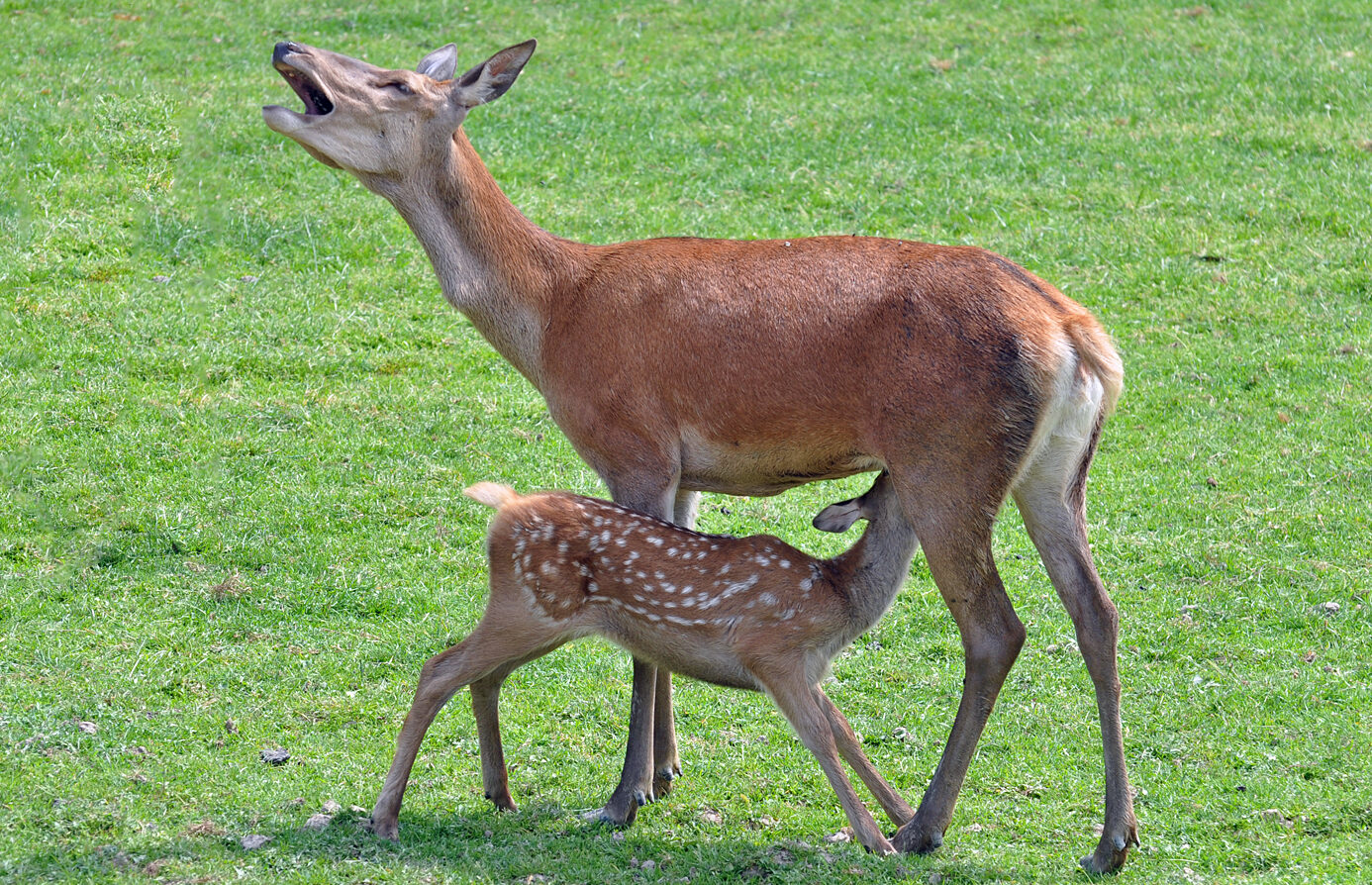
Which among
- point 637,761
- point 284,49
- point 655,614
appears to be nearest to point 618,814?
point 637,761

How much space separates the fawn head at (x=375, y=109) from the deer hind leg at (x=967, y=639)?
254 cm

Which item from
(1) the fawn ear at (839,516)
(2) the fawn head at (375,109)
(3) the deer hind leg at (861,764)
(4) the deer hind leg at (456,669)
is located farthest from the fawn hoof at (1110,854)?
(2) the fawn head at (375,109)

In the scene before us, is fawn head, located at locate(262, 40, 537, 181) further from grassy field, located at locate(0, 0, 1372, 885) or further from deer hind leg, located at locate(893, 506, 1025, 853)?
deer hind leg, located at locate(893, 506, 1025, 853)

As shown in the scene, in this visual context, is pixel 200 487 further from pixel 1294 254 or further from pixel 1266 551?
pixel 1294 254

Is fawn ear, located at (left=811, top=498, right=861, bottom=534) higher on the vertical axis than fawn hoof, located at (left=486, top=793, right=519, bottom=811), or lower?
higher

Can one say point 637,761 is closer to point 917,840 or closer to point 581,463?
point 917,840

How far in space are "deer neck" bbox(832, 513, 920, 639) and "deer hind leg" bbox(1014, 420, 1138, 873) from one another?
1.65 ft

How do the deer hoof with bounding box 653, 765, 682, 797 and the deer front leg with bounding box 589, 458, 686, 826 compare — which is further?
the deer hoof with bounding box 653, 765, 682, 797

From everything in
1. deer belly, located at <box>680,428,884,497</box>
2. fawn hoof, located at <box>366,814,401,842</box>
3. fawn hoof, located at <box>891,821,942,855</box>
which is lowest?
fawn hoof, located at <box>891,821,942,855</box>

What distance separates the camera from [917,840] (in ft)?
19.4

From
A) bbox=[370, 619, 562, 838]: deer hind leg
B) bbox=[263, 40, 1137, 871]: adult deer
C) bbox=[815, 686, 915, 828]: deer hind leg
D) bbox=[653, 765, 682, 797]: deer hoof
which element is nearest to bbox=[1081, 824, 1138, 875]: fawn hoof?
bbox=[263, 40, 1137, 871]: adult deer

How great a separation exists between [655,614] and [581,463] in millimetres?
3348

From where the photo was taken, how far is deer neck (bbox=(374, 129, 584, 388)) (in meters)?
6.57

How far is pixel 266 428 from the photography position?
30.7 feet
